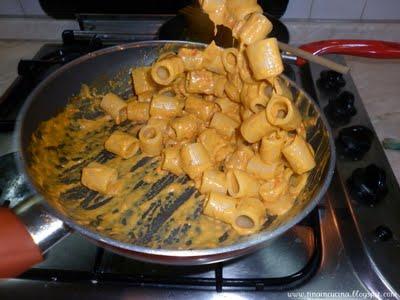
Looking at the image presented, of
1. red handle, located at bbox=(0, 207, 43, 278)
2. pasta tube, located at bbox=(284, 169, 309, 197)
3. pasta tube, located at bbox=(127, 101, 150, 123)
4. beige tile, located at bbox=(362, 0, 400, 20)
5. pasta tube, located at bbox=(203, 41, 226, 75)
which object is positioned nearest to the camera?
red handle, located at bbox=(0, 207, 43, 278)

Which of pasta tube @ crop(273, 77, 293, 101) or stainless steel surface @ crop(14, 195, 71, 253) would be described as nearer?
stainless steel surface @ crop(14, 195, 71, 253)

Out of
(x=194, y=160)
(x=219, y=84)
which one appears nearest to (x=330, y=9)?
(x=219, y=84)

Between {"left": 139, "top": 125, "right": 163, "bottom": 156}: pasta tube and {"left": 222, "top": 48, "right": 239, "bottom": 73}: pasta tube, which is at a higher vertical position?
{"left": 222, "top": 48, "right": 239, "bottom": 73}: pasta tube

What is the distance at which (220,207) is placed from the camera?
0.83 m

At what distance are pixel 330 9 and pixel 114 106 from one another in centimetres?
99

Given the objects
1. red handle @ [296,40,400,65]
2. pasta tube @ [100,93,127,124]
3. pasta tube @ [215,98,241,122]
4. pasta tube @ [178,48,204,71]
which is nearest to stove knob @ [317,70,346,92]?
red handle @ [296,40,400,65]

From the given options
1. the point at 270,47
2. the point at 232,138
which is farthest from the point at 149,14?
the point at 270,47

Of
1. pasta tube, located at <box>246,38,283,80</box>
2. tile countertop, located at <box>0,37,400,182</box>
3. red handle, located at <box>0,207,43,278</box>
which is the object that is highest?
pasta tube, located at <box>246,38,283,80</box>

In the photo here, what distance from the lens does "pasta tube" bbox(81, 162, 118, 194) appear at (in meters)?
0.90

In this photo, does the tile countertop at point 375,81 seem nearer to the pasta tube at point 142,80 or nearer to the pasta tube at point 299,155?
the pasta tube at point 299,155

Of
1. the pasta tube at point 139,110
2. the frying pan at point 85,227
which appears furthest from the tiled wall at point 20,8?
the pasta tube at point 139,110

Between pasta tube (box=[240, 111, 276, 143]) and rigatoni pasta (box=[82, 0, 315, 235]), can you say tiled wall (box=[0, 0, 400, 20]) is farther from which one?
pasta tube (box=[240, 111, 276, 143])

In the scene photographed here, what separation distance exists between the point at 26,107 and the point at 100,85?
0.32m

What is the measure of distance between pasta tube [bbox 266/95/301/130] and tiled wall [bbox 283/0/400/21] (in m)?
0.85
